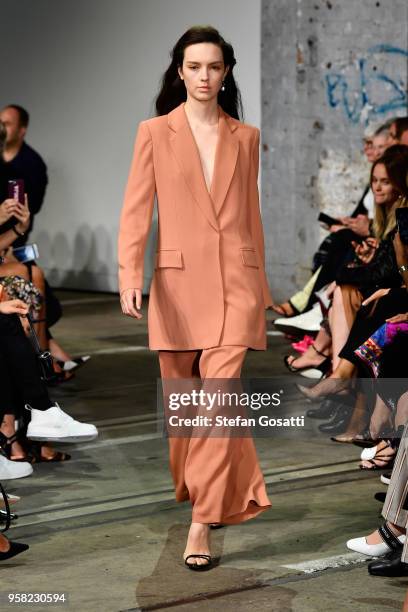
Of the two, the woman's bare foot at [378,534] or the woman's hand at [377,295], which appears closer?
the woman's bare foot at [378,534]

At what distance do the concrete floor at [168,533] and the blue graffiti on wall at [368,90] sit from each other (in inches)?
161

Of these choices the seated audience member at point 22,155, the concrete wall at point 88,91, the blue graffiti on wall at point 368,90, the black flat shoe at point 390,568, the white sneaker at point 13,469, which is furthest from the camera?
the concrete wall at point 88,91

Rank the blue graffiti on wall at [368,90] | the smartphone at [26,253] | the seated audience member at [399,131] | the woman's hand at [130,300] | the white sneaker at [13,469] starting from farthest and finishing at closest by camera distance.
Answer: the blue graffiti on wall at [368,90]
the seated audience member at [399,131]
the smartphone at [26,253]
the white sneaker at [13,469]
the woman's hand at [130,300]

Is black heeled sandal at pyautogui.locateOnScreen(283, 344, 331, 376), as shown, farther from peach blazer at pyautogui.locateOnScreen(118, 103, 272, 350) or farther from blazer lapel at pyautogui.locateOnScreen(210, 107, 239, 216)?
blazer lapel at pyautogui.locateOnScreen(210, 107, 239, 216)

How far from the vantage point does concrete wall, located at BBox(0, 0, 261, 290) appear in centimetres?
1135

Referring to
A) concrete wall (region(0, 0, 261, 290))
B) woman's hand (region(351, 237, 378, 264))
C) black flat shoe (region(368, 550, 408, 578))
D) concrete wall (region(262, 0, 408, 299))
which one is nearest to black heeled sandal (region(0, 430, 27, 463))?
woman's hand (region(351, 237, 378, 264))

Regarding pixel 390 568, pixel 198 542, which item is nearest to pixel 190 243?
pixel 198 542

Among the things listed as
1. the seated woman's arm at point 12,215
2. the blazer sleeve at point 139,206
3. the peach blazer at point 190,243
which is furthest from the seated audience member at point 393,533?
the seated woman's arm at point 12,215

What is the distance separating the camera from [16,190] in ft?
20.3

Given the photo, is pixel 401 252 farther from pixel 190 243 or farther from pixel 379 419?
pixel 379 419

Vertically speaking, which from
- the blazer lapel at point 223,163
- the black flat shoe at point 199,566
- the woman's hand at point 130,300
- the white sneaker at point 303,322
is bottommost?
the black flat shoe at point 199,566

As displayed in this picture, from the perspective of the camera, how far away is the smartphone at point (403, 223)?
15.4ft

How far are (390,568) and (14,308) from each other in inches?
83.8

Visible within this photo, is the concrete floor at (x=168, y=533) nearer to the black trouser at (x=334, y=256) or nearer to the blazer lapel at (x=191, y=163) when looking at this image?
the black trouser at (x=334, y=256)
